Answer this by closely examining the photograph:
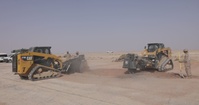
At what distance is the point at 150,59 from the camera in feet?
67.2

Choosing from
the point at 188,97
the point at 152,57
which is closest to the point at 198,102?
the point at 188,97

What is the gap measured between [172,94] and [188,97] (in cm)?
83

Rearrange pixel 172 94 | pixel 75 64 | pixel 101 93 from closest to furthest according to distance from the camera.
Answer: pixel 172 94 < pixel 101 93 < pixel 75 64

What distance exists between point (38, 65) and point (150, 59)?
29.5 feet

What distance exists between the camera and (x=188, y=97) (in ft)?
33.0

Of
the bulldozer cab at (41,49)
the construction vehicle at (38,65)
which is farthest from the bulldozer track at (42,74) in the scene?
the bulldozer cab at (41,49)

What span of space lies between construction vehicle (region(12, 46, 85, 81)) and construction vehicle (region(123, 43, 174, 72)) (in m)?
5.43

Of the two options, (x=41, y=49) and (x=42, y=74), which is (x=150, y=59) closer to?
(x=42, y=74)

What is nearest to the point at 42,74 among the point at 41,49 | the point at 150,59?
the point at 41,49

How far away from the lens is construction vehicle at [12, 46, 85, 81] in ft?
60.0

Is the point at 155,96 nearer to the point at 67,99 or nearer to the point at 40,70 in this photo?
the point at 67,99

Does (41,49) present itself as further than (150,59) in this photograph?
No

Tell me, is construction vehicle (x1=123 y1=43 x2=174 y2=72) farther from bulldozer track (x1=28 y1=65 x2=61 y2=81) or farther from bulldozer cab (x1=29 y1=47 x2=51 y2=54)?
bulldozer cab (x1=29 y1=47 x2=51 y2=54)

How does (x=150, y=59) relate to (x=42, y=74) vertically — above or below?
above
